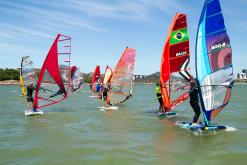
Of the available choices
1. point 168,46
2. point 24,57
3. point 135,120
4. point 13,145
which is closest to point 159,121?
point 135,120

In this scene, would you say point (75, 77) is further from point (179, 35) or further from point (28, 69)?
point (179, 35)

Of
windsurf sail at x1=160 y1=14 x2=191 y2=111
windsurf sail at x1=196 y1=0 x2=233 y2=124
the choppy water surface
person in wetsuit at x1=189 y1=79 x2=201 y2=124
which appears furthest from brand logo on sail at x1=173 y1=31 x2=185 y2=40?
windsurf sail at x1=196 y1=0 x2=233 y2=124

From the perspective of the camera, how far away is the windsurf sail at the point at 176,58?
13.5 meters

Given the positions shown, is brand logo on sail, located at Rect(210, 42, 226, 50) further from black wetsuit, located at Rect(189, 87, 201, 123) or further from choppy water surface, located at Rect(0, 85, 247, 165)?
choppy water surface, located at Rect(0, 85, 247, 165)

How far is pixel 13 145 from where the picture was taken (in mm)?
8445

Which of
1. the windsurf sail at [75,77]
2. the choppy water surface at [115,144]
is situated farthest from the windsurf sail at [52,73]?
the windsurf sail at [75,77]

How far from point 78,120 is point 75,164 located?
21.6 feet

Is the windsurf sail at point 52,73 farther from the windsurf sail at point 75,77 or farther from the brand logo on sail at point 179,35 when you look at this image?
the windsurf sail at point 75,77

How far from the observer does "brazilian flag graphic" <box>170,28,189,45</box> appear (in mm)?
13594

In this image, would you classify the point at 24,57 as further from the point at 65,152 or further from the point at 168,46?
the point at 65,152

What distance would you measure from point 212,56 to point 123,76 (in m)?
9.36

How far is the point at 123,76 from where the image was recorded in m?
18.4

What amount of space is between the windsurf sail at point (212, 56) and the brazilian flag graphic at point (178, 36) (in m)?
4.16

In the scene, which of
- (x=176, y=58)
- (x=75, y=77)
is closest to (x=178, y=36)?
(x=176, y=58)
